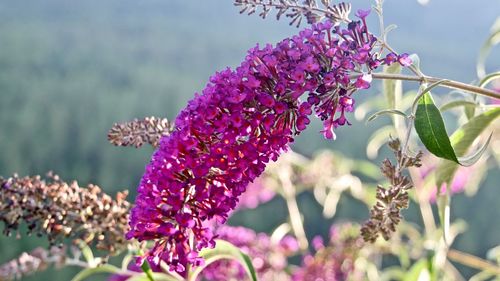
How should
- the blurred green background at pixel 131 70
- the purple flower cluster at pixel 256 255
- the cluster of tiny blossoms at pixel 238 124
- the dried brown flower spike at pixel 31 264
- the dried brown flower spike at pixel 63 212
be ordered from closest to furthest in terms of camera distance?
the cluster of tiny blossoms at pixel 238 124, the dried brown flower spike at pixel 63 212, the dried brown flower spike at pixel 31 264, the purple flower cluster at pixel 256 255, the blurred green background at pixel 131 70

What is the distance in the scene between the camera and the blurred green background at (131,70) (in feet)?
10.2

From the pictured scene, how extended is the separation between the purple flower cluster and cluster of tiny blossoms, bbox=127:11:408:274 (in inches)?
19.5

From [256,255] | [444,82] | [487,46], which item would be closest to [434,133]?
[444,82]

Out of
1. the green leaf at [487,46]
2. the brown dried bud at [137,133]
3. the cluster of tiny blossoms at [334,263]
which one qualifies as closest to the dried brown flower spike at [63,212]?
the brown dried bud at [137,133]

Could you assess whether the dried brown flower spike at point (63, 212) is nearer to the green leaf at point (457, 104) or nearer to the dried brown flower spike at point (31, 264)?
the dried brown flower spike at point (31, 264)

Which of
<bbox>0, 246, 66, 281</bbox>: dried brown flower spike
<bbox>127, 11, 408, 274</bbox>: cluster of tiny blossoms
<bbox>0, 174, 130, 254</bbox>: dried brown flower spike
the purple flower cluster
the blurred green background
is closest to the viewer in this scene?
<bbox>127, 11, 408, 274</bbox>: cluster of tiny blossoms

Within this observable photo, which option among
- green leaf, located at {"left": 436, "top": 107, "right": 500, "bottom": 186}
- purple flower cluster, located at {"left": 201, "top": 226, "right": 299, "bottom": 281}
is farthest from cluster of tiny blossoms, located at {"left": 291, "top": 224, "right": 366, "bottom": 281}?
green leaf, located at {"left": 436, "top": 107, "right": 500, "bottom": 186}

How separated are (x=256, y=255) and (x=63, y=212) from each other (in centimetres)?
57

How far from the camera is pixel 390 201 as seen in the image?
550 millimetres

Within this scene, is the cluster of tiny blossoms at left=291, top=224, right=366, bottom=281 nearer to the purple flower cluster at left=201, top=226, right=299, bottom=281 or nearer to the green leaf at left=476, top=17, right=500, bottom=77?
the purple flower cluster at left=201, top=226, right=299, bottom=281

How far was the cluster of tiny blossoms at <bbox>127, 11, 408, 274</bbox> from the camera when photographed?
54cm

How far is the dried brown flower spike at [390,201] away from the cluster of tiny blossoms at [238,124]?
6 centimetres

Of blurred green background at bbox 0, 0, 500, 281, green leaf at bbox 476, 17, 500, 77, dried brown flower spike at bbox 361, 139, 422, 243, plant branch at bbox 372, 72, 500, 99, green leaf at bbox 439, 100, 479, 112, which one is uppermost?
blurred green background at bbox 0, 0, 500, 281

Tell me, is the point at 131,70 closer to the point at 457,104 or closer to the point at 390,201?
the point at 457,104
